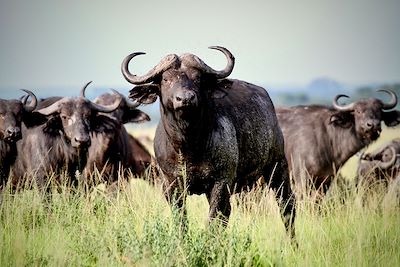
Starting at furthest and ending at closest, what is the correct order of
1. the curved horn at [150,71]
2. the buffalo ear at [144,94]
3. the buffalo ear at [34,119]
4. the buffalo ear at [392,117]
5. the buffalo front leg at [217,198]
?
the buffalo ear at [392,117]
the buffalo ear at [34,119]
the buffalo ear at [144,94]
the buffalo front leg at [217,198]
the curved horn at [150,71]

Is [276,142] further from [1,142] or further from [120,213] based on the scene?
[1,142]

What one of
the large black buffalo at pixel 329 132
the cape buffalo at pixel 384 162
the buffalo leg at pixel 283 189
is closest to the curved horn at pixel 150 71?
the buffalo leg at pixel 283 189

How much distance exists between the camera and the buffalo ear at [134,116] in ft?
41.0

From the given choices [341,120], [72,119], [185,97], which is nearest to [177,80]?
[185,97]

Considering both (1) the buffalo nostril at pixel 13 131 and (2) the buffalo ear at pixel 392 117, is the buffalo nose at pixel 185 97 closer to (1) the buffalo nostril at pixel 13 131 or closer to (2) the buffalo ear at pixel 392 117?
(1) the buffalo nostril at pixel 13 131

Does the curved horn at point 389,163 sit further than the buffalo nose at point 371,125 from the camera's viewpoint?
Yes

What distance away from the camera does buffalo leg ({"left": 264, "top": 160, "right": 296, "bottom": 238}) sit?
775cm

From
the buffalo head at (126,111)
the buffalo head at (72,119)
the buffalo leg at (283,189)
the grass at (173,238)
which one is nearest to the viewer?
the grass at (173,238)

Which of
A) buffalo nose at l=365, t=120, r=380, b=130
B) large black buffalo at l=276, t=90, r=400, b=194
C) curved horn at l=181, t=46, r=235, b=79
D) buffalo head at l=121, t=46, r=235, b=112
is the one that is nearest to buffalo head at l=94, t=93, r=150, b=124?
large black buffalo at l=276, t=90, r=400, b=194

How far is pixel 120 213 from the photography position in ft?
21.7

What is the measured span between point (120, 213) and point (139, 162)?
675 cm

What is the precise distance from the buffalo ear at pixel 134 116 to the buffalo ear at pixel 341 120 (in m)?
3.21

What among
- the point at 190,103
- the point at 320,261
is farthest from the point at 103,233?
the point at 320,261

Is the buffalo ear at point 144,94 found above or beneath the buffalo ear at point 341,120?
above
